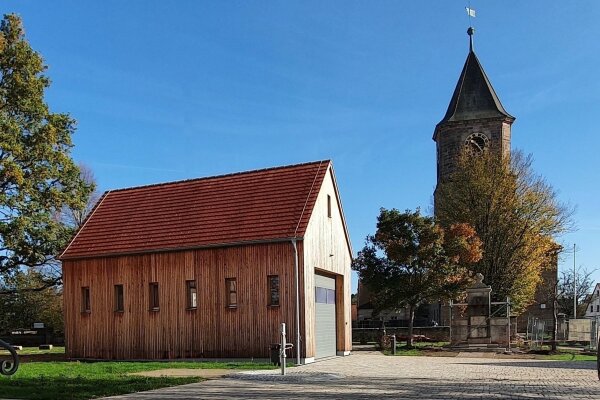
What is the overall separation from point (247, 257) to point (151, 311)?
4866mm

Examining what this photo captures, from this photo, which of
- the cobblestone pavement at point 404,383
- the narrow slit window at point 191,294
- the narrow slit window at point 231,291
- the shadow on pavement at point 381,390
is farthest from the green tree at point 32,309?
the shadow on pavement at point 381,390

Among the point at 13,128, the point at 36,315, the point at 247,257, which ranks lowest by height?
the point at 36,315

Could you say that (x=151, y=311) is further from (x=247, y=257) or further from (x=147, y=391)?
(x=147, y=391)

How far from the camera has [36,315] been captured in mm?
45906

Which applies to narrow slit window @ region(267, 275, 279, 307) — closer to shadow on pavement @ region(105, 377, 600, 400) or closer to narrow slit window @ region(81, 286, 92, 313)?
shadow on pavement @ region(105, 377, 600, 400)

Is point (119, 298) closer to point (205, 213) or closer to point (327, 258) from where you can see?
point (205, 213)

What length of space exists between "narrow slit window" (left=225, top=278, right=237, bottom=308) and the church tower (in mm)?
33934

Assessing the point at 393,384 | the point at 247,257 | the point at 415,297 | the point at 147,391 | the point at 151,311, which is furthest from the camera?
the point at 415,297

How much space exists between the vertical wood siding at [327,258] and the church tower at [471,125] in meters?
28.7

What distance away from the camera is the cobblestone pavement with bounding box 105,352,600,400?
12.2 m

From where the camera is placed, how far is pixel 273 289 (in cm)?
2234

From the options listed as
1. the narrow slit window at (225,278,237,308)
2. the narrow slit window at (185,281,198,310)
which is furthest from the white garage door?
the narrow slit window at (185,281,198,310)

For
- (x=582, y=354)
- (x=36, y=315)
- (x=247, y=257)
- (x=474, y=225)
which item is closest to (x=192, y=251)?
(x=247, y=257)

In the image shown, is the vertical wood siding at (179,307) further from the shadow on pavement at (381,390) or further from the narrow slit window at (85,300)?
the shadow on pavement at (381,390)
